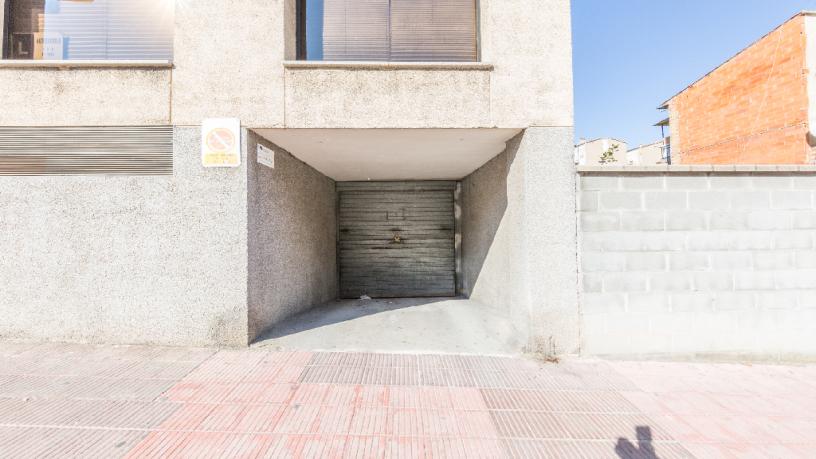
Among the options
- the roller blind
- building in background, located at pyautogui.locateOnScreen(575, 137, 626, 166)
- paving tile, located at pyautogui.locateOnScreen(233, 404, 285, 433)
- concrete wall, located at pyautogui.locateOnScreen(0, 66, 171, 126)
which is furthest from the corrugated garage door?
building in background, located at pyautogui.locateOnScreen(575, 137, 626, 166)

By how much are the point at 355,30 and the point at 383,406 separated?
194 inches

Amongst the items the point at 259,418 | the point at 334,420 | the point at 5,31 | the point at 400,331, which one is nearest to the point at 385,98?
the point at 400,331

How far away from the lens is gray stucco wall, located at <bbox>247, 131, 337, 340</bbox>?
14.6ft

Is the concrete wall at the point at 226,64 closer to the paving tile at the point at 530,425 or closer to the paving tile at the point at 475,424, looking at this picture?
the paving tile at the point at 475,424

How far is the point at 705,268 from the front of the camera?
4.22 meters

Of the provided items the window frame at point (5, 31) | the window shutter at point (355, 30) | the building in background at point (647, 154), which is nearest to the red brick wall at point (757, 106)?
the window shutter at point (355, 30)

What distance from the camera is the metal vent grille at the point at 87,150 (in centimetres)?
430

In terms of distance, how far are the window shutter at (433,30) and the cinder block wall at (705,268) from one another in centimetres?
285

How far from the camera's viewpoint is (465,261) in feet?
24.9

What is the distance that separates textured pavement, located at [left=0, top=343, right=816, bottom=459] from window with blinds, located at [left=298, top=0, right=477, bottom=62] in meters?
4.18

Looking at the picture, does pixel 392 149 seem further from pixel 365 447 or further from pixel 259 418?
pixel 365 447

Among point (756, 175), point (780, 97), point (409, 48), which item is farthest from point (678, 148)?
point (409, 48)

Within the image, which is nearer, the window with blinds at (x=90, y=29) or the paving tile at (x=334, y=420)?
the paving tile at (x=334, y=420)

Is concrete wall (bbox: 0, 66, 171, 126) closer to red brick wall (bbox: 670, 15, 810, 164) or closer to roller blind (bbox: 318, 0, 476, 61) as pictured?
roller blind (bbox: 318, 0, 476, 61)
